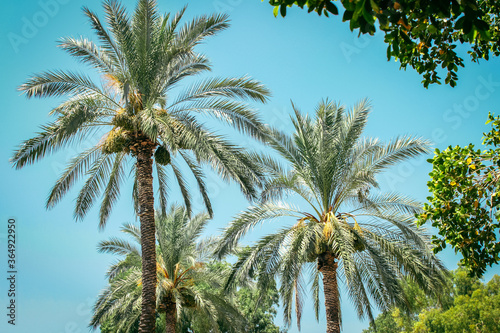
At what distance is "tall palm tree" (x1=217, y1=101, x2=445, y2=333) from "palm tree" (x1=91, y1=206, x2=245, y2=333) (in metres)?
4.32

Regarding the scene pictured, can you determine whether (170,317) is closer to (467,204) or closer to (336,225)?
(336,225)

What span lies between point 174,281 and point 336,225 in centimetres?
831

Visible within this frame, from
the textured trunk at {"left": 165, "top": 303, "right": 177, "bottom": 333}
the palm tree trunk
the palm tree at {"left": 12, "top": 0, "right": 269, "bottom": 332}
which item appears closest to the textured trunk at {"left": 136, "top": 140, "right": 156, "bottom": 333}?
the palm tree at {"left": 12, "top": 0, "right": 269, "bottom": 332}

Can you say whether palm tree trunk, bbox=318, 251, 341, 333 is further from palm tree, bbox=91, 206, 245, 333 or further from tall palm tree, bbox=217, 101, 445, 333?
palm tree, bbox=91, 206, 245, 333

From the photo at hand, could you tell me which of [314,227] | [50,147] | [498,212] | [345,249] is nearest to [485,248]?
[498,212]

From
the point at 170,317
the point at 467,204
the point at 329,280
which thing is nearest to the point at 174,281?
the point at 170,317

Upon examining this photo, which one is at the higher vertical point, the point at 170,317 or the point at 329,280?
the point at 170,317

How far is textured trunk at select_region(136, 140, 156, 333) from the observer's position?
11.4 meters

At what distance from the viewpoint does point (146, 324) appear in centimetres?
1126

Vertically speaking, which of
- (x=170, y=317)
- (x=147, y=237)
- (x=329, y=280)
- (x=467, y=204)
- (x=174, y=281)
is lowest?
(x=467, y=204)

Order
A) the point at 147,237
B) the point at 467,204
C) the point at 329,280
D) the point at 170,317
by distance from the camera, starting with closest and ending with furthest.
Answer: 1. the point at 467,204
2. the point at 147,237
3. the point at 329,280
4. the point at 170,317

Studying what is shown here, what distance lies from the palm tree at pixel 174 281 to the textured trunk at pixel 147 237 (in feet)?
15.0

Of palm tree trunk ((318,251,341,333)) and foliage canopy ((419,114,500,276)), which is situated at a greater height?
palm tree trunk ((318,251,341,333))

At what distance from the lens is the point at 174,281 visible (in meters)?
18.0
